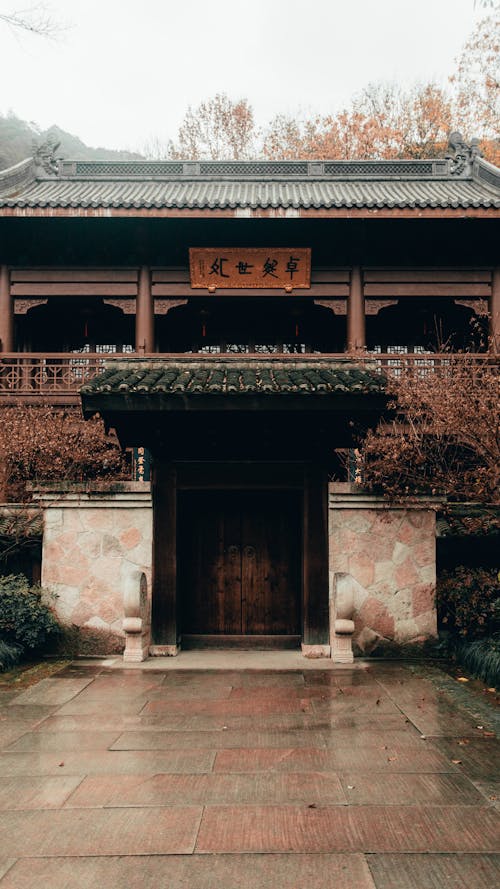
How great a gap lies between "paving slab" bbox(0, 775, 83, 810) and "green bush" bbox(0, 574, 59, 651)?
3.35 metres

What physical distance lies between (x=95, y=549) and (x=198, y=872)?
16.9ft

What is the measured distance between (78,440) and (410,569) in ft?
16.4

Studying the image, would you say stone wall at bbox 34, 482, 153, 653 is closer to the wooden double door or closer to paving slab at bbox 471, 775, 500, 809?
the wooden double door

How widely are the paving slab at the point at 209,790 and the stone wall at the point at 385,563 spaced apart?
362cm

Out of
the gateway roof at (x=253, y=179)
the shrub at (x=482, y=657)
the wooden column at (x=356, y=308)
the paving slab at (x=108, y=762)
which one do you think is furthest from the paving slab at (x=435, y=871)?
the gateway roof at (x=253, y=179)

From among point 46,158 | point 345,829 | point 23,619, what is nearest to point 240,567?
point 23,619

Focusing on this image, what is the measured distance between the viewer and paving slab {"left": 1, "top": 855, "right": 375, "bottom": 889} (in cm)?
291

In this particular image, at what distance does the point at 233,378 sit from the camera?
732 cm

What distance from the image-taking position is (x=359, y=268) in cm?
1356

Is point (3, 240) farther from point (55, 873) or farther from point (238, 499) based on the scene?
point (55, 873)

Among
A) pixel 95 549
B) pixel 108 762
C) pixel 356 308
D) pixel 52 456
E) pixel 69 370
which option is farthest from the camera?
pixel 356 308

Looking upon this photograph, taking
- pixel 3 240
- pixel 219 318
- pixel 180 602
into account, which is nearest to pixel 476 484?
pixel 180 602

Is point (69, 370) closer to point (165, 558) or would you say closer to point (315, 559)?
point (165, 558)

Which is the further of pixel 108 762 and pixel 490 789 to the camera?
pixel 108 762
